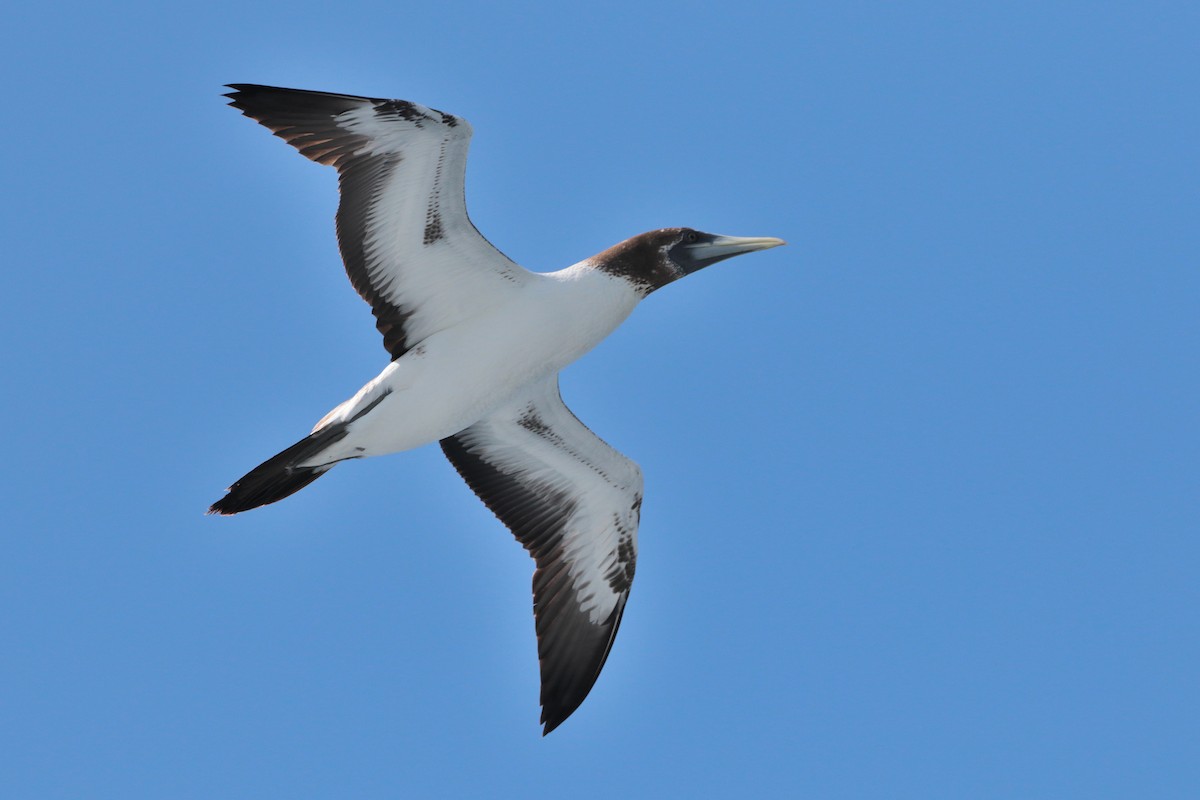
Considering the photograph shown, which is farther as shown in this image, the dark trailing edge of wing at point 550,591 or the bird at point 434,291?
the dark trailing edge of wing at point 550,591

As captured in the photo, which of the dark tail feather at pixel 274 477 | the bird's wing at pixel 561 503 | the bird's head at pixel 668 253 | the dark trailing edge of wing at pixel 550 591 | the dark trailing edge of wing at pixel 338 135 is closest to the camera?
the dark trailing edge of wing at pixel 338 135

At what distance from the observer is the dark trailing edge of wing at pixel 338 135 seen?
37.7 ft

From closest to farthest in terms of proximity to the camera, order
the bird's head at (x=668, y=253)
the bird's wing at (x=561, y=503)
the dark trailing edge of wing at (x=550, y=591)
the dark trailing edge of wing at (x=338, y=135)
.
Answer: the dark trailing edge of wing at (x=338, y=135)
the bird's head at (x=668, y=253)
the dark trailing edge of wing at (x=550, y=591)
the bird's wing at (x=561, y=503)

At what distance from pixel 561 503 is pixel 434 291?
2.31 m

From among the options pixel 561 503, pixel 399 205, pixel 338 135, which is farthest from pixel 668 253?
pixel 338 135

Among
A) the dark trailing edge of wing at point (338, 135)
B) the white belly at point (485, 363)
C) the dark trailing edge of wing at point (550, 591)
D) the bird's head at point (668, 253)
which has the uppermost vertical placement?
the dark trailing edge of wing at point (338, 135)

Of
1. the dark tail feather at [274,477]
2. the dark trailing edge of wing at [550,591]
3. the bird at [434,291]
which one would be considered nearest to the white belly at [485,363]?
the bird at [434,291]

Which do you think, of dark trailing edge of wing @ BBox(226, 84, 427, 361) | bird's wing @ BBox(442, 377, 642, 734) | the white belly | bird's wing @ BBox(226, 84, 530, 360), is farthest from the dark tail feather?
bird's wing @ BBox(442, 377, 642, 734)

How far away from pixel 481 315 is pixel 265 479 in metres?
2.10

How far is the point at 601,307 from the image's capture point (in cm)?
1192

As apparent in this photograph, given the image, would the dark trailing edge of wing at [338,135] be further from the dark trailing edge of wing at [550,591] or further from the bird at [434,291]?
the dark trailing edge of wing at [550,591]

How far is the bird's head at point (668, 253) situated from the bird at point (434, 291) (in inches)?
0.4

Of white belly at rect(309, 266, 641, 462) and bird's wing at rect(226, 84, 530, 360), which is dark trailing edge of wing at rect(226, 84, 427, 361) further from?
white belly at rect(309, 266, 641, 462)

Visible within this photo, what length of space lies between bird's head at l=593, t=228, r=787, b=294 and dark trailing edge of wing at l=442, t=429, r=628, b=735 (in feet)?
7.21
